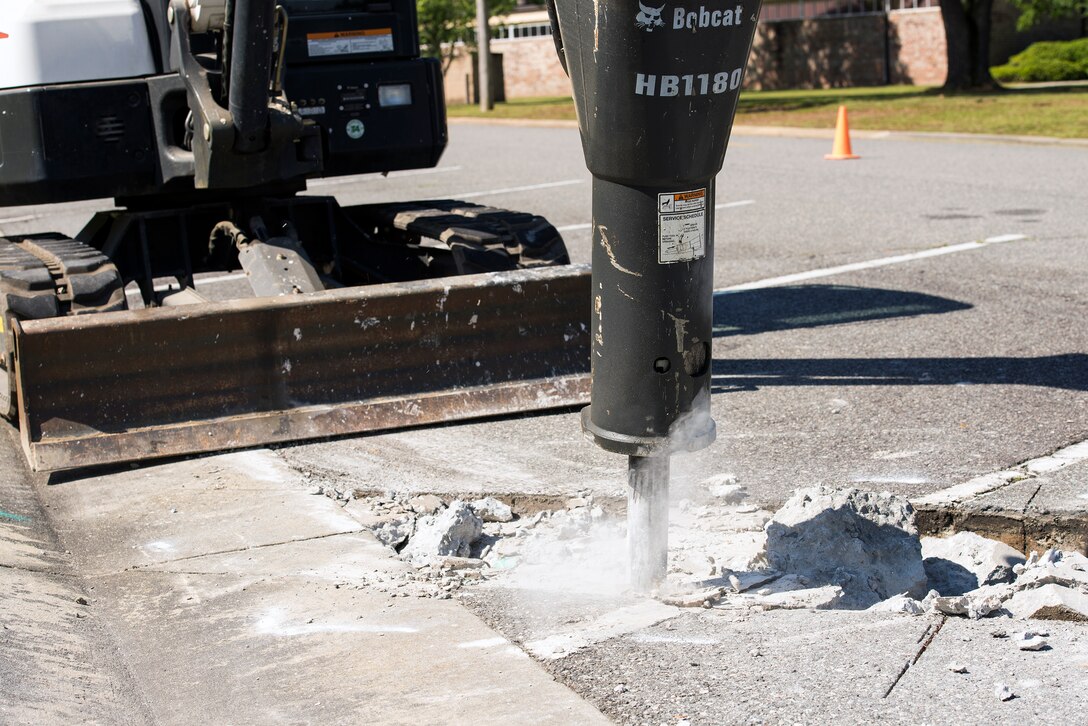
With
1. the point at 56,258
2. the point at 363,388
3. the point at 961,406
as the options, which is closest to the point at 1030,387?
the point at 961,406

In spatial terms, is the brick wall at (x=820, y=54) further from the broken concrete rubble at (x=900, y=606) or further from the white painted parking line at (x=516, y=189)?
the broken concrete rubble at (x=900, y=606)

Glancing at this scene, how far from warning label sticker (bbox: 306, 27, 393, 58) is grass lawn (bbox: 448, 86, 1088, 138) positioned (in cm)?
1395

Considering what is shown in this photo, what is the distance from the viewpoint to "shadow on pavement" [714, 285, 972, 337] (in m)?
8.15

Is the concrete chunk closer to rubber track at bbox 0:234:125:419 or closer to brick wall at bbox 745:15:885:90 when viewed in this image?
rubber track at bbox 0:234:125:419

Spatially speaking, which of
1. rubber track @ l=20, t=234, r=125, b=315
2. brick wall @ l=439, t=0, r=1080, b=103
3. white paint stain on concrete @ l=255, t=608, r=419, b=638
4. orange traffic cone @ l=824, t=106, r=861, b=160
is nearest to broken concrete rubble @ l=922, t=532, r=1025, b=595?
white paint stain on concrete @ l=255, t=608, r=419, b=638

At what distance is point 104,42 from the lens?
6559mm

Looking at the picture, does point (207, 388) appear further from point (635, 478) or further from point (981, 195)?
point (981, 195)

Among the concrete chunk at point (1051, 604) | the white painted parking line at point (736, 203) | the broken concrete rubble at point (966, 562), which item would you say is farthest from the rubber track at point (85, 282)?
the white painted parking line at point (736, 203)

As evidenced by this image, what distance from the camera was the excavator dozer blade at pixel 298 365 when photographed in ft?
→ 18.5

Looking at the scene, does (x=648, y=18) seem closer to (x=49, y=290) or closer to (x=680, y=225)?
(x=680, y=225)

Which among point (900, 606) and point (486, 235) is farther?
point (486, 235)

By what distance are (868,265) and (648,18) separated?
22.2 ft

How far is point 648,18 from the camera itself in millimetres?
3418

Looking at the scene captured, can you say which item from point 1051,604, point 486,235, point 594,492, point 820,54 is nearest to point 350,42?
point 486,235
